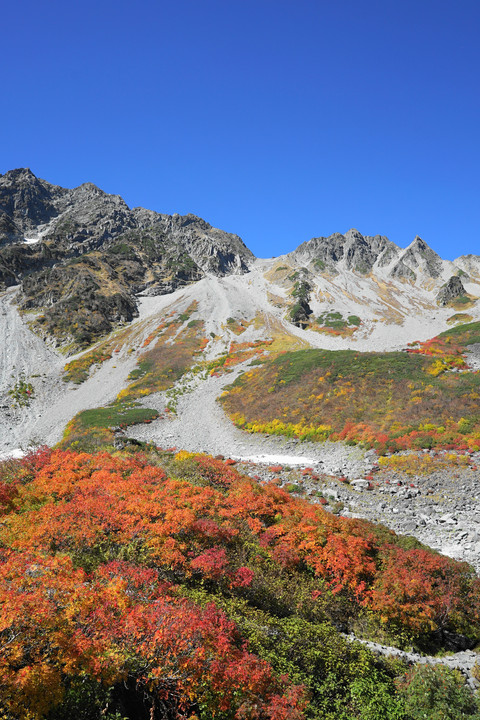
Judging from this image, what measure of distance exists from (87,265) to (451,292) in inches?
5485

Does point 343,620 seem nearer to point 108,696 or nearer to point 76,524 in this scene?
point 108,696

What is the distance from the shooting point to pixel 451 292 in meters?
130

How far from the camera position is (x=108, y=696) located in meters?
6.55

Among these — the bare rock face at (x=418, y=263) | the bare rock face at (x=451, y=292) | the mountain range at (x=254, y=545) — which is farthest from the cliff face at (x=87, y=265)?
the bare rock face at (x=451, y=292)

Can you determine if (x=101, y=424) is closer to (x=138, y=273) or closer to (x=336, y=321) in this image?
(x=336, y=321)

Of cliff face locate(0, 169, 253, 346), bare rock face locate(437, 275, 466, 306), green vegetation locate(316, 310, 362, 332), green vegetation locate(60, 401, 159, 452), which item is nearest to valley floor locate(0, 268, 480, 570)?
green vegetation locate(60, 401, 159, 452)

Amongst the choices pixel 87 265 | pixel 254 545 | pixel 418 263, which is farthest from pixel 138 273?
pixel 418 263

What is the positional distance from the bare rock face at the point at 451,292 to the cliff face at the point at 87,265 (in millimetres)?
102334

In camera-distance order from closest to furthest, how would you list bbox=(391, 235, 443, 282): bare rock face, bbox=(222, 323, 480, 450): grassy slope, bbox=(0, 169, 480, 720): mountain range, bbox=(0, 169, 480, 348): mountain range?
bbox=(0, 169, 480, 720): mountain range
bbox=(222, 323, 480, 450): grassy slope
bbox=(0, 169, 480, 348): mountain range
bbox=(391, 235, 443, 282): bare rock face

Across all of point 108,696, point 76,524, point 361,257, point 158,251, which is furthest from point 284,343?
point 361,257

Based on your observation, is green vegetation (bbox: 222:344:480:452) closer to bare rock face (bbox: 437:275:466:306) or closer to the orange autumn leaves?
the orange autumn leaves

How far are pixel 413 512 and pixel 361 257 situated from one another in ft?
642

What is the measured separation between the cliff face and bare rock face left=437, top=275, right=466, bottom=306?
102334mm

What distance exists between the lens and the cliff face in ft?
319
